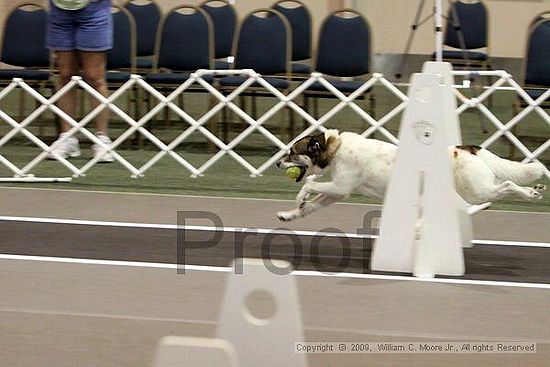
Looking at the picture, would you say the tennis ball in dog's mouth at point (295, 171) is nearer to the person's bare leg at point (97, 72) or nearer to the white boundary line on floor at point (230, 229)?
the white boundary line on floor at point (230, 229)

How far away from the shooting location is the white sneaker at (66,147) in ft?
25.0

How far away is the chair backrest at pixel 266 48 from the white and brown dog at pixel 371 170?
295 cm

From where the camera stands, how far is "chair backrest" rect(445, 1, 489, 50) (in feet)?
32.0

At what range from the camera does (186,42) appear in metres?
8.40

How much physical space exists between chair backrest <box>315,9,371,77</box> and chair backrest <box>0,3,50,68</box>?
7.42 feet

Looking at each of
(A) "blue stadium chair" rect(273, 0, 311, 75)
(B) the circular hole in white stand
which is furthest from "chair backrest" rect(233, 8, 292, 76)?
(B) the circular hole in white stand

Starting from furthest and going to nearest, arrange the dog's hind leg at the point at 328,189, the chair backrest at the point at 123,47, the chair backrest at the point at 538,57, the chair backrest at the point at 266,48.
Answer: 1. the chair backrest at the point at 123,47
2. the chair backrest at the point at 266,48
3. the chair backrest at the point at 538,57
4. the dog's hind leg at the point at 328,189

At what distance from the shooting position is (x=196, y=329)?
4.02m

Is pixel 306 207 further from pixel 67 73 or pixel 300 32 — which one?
pixel 300 32

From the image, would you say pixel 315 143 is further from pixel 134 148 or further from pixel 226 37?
pixel 226 37

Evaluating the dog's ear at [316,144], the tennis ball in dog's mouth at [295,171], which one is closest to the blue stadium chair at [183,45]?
the tennis ball in dog's mouth at [295,171]

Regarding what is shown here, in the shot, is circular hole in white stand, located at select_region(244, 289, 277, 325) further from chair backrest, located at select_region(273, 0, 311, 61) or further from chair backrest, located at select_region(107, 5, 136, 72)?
chair backrest, located at select_region(273, 0, 311, 61)

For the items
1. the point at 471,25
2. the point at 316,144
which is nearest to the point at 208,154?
the point at 316,144

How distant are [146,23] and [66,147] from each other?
1.92 meters
